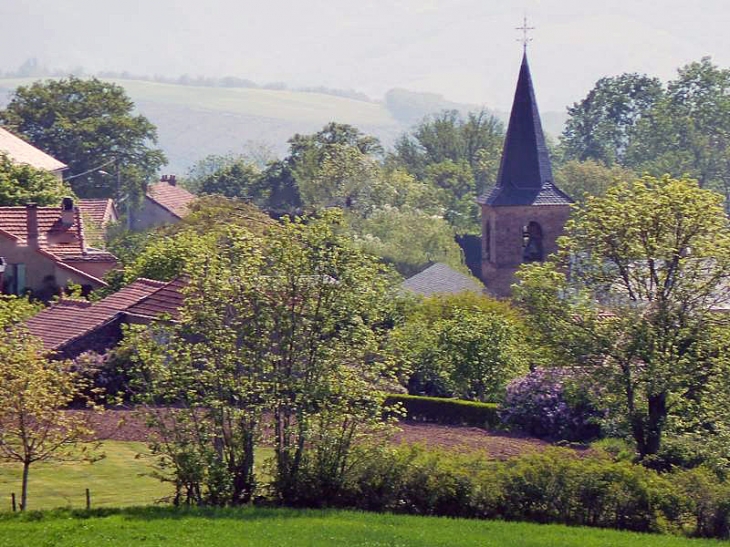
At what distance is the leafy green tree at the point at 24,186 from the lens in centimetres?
6894

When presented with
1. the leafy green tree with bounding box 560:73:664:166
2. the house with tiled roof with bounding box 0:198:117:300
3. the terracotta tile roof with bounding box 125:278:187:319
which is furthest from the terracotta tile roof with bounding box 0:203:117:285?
the leafy green tree with bounding box 560:73:664:166

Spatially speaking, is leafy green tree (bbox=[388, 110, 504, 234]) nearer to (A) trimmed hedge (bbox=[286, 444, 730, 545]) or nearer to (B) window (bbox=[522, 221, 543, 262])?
(B) window (bbox=[522, 221, 543, 262])

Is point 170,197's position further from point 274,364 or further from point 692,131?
point 274,364

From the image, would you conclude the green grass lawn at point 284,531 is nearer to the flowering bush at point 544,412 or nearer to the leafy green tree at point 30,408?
the leafy green tree at point 30,408

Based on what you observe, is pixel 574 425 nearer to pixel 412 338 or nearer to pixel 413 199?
pixel 412 338

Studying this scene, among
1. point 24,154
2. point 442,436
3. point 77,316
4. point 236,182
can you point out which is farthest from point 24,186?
point 236,182

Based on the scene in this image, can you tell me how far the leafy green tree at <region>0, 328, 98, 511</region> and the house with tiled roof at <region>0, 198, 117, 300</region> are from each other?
25829 mm

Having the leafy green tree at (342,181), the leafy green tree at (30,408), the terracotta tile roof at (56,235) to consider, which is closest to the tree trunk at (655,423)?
the leafy green tree at (30,408)

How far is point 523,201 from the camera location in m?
67.8

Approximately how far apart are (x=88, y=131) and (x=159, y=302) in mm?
73430

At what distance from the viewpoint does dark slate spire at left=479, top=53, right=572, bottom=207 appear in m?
68.1

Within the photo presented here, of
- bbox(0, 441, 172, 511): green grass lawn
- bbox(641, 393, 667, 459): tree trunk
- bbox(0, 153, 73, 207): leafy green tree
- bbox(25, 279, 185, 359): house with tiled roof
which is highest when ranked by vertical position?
bbox(0, 153, 73, 207): leafy green tree

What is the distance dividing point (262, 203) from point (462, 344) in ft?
268

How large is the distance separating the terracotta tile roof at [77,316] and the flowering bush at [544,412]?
14215mm
